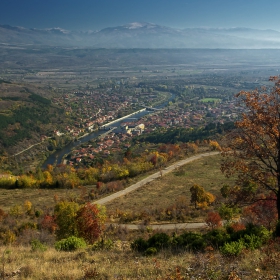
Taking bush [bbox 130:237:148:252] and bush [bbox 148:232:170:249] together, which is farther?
bush [bbox 130:237:148:252]

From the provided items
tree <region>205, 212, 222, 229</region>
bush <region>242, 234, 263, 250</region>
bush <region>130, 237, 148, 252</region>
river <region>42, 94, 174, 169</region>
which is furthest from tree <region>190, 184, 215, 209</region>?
river <region>42, 94, 174, 169</region>

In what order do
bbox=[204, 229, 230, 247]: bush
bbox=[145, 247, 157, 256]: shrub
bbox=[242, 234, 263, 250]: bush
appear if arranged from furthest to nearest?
bbox=[204, 229, 230, 247]: bush → bbox=[145, 247, 157, 256]: shrub → bbox=[242, 234, 263, 250]: bush

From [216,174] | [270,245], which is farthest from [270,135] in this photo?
[216,174]

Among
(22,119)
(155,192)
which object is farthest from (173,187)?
(22,119)

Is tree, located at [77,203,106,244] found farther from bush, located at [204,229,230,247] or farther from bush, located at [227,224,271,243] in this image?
bush, located at [227,224,271,243]

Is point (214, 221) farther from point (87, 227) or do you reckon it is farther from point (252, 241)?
point (252, 241)

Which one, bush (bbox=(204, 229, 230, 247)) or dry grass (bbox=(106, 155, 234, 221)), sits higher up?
bush (bbox=(204, 229, 230, 247))

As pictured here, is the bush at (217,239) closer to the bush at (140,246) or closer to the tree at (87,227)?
the bush at (140,246)

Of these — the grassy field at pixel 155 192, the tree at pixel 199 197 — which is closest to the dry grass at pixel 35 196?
the grassy field at pixel 155 192
